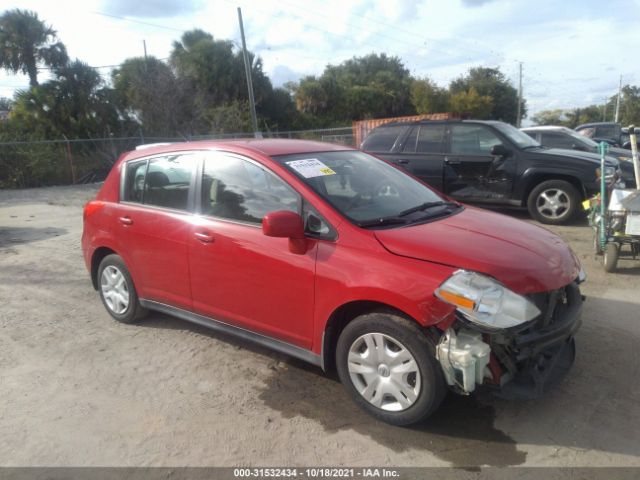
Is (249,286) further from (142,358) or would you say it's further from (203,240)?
(142,358)

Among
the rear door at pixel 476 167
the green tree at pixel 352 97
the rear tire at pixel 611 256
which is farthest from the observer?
the green tree at pixel 352 97

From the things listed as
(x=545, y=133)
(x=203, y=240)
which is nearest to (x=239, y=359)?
(x=203, y=240)

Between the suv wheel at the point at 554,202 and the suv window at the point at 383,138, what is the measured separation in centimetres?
256

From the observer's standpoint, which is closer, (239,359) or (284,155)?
(284,155)

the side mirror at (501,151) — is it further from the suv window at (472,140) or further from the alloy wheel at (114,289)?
the alloy wheel at (114,289)

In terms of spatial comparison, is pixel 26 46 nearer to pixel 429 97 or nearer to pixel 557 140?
pixel 557 140

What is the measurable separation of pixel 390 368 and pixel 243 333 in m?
1.22

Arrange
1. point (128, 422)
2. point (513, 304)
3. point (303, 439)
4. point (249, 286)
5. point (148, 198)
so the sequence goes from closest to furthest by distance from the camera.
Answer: point (513, 304), point (303, 439), point (128, 422), point (249, 286), point (148, 198)

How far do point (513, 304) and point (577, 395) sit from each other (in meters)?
1.05

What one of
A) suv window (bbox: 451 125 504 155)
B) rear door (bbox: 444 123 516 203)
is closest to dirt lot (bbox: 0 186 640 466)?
rear door (bbox: 444 123 516 203)

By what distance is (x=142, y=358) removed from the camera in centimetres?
407

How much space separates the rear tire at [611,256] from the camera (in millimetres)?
5621

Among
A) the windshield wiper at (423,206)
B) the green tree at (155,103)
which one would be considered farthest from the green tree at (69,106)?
the windshield wiper at (423,206)

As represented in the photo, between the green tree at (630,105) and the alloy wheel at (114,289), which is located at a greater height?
Result: the green tree at (630,105)
